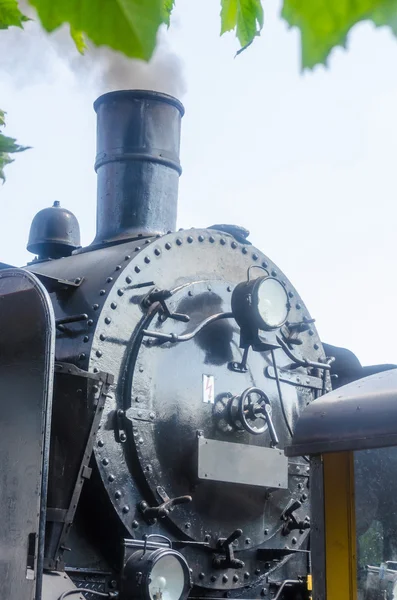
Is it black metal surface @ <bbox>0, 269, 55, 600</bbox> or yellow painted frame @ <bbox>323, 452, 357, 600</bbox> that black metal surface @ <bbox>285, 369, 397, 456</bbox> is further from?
black metal surface @ <bbox>0, 269, 55, 600</bbox>

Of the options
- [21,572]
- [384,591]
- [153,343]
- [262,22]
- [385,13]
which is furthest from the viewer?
[153,343]

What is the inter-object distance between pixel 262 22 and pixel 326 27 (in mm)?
221

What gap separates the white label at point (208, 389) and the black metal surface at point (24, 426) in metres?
1.19

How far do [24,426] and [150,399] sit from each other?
916 mm

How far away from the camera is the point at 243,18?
61cm

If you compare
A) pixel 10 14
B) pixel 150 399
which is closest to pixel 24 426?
pixel 150 399

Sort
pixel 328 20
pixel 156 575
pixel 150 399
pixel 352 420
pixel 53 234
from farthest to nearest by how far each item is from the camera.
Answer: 1. pixel 53 234
2. pixel 150 399
3. pixel 156 575
4. pixel 352 420
5. pixel 328 20

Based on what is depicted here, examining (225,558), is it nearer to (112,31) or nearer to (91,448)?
(91,448)

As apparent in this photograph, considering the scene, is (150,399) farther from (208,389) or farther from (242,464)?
(242,464)

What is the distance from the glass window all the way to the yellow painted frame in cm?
3

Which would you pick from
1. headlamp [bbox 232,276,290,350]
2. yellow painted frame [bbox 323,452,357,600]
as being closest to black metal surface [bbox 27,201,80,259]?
headlamp [bbox 232,276,290,350]

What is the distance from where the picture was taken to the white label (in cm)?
414

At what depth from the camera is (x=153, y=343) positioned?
13.0 ft

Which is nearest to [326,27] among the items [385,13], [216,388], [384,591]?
[385,13]
